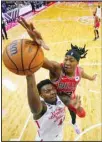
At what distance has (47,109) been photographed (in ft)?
6.74

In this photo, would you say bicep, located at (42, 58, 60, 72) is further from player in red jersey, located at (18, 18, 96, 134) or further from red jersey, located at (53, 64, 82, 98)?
red jersey, located at (53, 64, 82, 98)

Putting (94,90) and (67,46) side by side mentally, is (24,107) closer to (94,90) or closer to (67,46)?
(94,90)

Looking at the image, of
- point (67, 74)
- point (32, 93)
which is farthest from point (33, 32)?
point (67, 74)

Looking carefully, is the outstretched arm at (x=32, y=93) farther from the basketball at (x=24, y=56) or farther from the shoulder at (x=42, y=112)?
the shoulder at (x=42, y=112)

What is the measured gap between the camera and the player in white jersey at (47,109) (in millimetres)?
1708

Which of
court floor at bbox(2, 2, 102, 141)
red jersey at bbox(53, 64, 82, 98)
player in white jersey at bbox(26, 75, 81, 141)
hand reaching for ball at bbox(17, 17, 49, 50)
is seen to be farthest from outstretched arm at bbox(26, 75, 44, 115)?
court floor at bbox(2, 2, 102, 141)

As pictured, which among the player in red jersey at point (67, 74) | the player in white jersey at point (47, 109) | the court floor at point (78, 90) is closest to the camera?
the player in white jersey at point (47, 109)

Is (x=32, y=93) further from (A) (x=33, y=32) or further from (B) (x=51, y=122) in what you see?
(B) (x=51, y=122)

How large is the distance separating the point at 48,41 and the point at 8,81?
7.45ft

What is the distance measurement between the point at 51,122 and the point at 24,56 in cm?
80

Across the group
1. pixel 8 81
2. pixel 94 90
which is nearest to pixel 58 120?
pixel 94 90

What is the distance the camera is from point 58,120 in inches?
90.1

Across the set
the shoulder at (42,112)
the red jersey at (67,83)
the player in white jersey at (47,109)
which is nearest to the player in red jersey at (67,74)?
the red jersey at (67,83)

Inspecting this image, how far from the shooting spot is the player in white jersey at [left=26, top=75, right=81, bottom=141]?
1.71m
